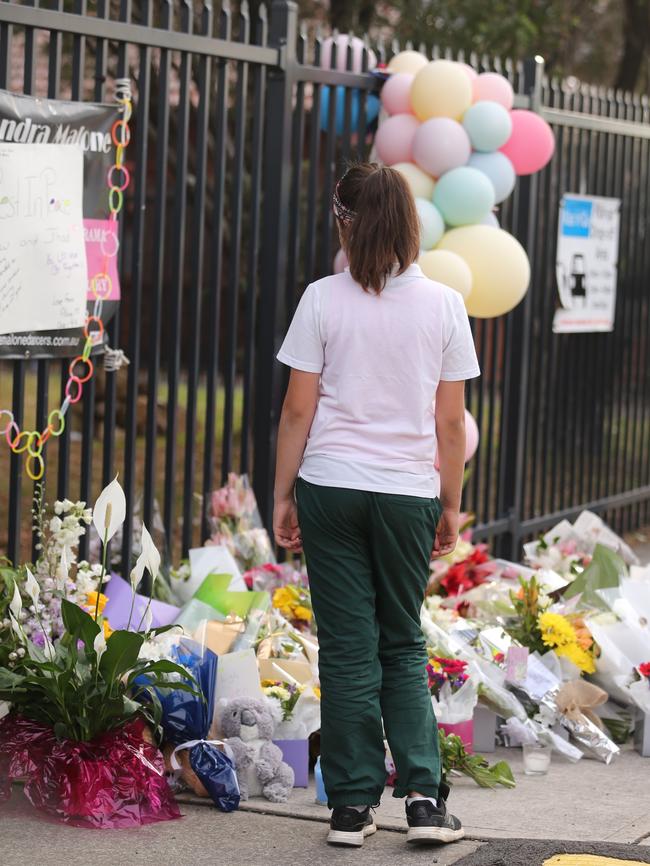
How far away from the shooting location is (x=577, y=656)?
4.75 m

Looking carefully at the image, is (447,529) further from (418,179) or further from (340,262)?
(418,179)

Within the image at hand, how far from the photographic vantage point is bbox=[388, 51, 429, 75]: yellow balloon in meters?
5.87

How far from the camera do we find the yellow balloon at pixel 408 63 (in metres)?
5.87

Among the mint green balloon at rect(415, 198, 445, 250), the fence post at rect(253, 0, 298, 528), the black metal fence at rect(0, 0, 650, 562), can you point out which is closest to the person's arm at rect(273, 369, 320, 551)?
the black metal fence at rect(0, 0, 650, 562)

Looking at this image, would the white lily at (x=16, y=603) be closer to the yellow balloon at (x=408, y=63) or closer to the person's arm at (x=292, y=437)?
the person's arm at (x=292, y=437)

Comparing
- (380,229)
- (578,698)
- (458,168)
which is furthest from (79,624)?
(458,168)

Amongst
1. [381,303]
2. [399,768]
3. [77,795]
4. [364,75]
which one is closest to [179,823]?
[77,795]

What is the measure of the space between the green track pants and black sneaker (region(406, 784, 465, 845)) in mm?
43

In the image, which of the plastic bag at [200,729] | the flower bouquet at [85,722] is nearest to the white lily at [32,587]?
the flower bouquet at [85,722]

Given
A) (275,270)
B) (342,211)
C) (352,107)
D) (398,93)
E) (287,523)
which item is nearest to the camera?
(342,211)

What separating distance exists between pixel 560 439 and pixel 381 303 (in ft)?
14.4

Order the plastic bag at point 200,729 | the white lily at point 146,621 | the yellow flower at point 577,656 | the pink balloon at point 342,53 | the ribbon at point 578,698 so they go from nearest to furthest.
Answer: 1. the plastic bag at point 200,729
2. the white lily at point 146,621
3. the ribbon at point 578,698
4. the yellow flower at point 577,656
5. the pink balloon at point 342,53

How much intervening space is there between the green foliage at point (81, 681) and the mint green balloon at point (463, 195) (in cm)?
→ 250

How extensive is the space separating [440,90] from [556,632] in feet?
7.28
